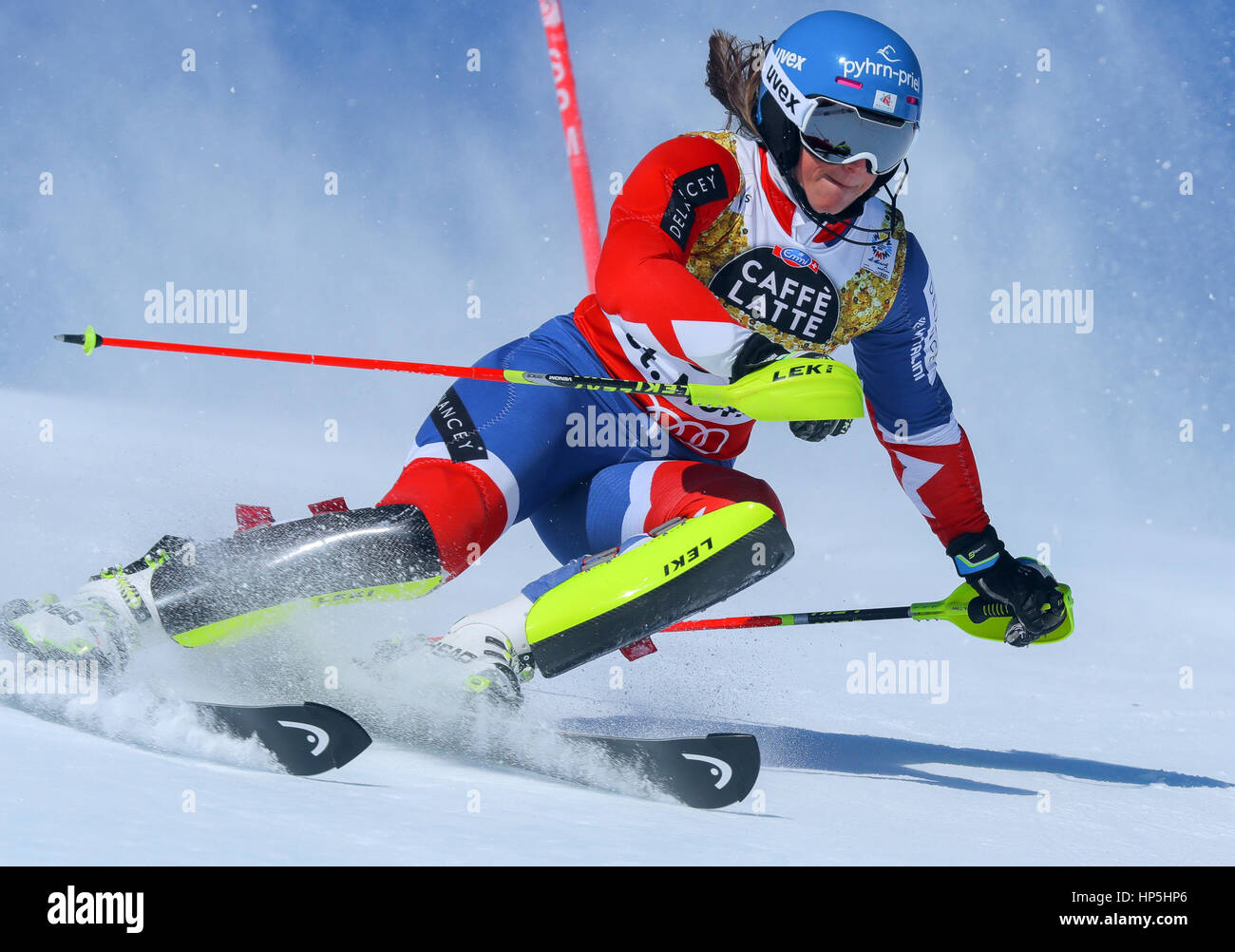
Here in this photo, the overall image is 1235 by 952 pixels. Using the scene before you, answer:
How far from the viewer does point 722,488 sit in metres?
2.94

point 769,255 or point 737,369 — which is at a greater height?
point 769,255

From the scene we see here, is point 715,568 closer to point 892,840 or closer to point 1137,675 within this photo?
point 892,840

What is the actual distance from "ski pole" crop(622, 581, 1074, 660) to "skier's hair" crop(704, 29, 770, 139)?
1439 mm

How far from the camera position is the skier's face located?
294cm

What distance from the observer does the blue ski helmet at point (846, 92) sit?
9.36ft

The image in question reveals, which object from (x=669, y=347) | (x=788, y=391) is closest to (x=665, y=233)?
(x=669, y=347)

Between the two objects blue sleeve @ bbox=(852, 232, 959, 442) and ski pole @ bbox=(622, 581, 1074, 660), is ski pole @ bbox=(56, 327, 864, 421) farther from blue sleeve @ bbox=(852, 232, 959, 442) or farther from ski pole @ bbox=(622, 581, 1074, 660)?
ski pole @ bbox=(622, 581, 1074, 660)

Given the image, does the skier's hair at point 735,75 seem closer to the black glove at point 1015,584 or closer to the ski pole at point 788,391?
the ski pole at point 788,391

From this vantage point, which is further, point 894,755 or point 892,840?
point 894,755

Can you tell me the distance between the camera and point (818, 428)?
285 centimetres

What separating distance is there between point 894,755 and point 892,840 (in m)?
1.45

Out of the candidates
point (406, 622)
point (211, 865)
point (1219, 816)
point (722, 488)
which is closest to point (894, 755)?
point (1219, 816)

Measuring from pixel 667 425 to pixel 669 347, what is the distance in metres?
0.52

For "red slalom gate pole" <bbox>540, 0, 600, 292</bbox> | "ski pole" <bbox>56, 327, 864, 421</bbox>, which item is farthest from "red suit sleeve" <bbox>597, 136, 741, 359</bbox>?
"red slalom gate pole" <bbox>540, 0, 600, 292</bbox>
